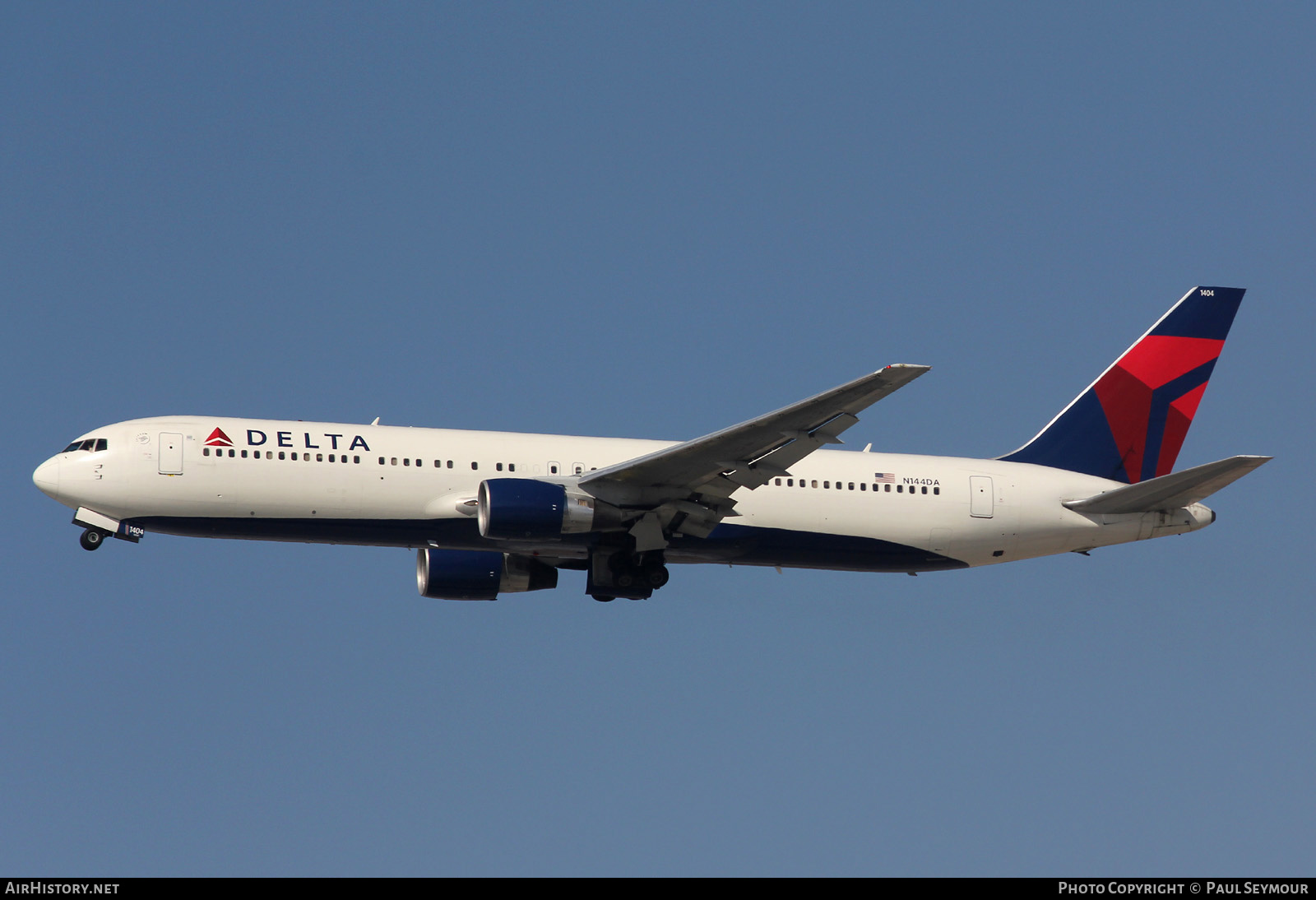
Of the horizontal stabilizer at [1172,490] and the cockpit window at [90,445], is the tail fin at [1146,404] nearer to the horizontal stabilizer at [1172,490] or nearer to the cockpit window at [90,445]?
the horizontal stabilizer at [1172,490]

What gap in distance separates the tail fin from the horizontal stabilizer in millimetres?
2120

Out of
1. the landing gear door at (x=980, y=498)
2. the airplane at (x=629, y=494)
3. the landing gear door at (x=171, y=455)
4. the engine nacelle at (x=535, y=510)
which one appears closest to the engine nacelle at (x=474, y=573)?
the airplane at (x=629, y=494)

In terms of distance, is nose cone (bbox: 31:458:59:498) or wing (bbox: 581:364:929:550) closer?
wing (bbox: 581:364:929:550)

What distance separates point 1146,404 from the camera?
41875 millimetres

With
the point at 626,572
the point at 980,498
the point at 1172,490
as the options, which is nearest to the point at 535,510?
Answer: the point at 626,572

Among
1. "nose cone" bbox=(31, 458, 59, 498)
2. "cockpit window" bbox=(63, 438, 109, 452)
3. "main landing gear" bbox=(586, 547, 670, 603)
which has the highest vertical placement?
"cockpit window" bbox=(63, 438, 109, 452)

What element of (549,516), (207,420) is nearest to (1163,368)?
(549,516)

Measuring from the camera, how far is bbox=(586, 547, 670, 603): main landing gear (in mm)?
37000

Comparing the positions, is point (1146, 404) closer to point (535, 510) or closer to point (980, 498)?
point (980, 498)

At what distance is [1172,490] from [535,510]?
15.2m

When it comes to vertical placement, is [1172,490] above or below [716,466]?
above

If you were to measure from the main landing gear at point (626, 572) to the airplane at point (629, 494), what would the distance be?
38mm

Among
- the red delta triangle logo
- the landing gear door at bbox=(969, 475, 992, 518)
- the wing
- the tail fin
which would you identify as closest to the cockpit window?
the red delta triangle logo

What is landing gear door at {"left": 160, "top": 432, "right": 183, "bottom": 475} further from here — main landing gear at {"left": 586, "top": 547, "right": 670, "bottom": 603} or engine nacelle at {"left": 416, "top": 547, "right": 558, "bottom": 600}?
main landing gear at {"left": 586, "top": 547, "right": 670, "bottom": 603}
